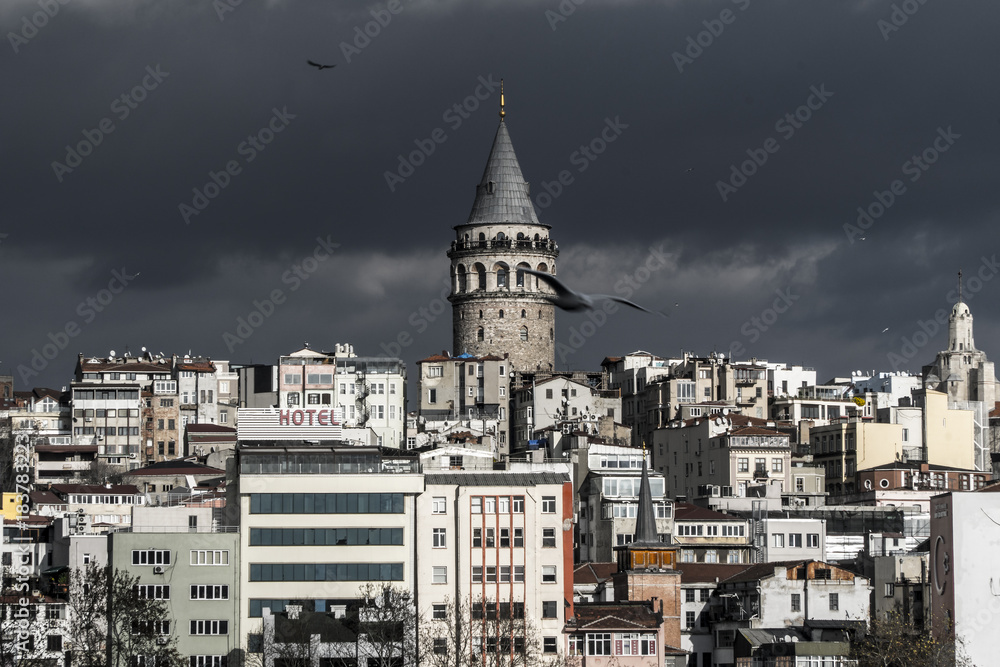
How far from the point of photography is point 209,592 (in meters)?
78.6

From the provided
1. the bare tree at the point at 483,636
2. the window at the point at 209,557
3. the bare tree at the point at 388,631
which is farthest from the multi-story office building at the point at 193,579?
the bare tree at the point at 483,636

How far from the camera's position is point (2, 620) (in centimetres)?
7344

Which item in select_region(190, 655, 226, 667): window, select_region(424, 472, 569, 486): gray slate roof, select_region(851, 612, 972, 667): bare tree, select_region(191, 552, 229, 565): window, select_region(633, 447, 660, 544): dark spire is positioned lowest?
select_region(190, 655, 226, 667): window

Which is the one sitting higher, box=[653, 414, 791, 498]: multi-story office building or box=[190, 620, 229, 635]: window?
box=[653, 414, 791, 498]: multi-story office building

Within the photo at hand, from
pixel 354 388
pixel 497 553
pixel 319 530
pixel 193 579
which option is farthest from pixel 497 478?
pixel 354 388

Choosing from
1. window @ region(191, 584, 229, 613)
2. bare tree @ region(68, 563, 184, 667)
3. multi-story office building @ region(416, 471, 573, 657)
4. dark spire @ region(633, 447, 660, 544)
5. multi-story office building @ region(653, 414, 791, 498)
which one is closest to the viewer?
bare tree @ region(68, 563, 184, 667)

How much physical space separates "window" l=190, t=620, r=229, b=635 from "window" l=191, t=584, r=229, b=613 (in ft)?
Answer: 2.90

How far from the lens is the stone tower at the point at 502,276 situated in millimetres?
148500

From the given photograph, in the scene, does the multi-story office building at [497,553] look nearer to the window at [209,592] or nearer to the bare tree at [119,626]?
the window at [209,592]

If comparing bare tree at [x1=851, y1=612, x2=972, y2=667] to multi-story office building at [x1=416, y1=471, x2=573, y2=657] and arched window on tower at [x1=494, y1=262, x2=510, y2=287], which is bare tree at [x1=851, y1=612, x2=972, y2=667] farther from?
arched window on tower at [x1=494, y1=262, x2=510, y2=287]

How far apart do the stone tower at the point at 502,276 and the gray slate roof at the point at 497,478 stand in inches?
2503

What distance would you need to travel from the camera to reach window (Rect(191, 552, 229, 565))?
78938 mm

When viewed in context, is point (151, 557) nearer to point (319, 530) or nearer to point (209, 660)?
point (209, 660)

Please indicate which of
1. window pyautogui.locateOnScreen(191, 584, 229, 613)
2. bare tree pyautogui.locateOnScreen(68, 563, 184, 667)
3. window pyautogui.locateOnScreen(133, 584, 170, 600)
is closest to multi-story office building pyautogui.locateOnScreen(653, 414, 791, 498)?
window pyautogui.locateOnScreen(191, 584, 229, 613)
